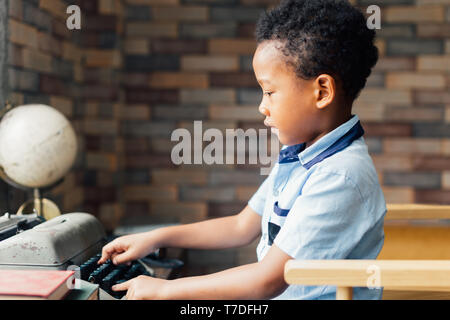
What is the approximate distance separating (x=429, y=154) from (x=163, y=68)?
145 cm

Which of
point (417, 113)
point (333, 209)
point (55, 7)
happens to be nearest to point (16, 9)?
point (55, 7)

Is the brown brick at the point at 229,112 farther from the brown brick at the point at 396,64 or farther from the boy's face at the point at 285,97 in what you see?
the boy's face at the point at 285,97

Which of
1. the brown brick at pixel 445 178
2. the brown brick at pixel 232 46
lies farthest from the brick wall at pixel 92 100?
the brown brick at pixel 445 178

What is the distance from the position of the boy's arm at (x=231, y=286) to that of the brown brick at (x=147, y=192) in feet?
5.75

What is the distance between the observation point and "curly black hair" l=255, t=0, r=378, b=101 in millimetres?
979

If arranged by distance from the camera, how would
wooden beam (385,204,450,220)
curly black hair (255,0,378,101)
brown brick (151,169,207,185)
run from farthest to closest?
1. brown brick (151,169,207,185)
2. wooden beam (385,204,450,220)
3. curly black hair (255,0,378,101)

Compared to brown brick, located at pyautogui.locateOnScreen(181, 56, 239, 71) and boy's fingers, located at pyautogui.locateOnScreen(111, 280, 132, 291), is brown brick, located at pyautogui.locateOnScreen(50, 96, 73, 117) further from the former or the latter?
boy's fingers, located at pyautogui.locateOnScreen(111, 280, 132, 291)

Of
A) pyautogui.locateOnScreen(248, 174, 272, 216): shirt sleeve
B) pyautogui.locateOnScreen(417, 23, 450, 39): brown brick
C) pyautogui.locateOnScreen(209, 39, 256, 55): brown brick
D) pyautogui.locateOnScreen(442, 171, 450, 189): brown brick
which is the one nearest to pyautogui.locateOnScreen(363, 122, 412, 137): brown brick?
pyautogui.locateOnScreen(442, 171, 450, 189): brown brick

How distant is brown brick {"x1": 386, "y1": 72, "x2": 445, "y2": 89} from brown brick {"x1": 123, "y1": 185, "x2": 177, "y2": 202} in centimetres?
126

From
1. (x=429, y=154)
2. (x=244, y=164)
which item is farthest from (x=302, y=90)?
(x=429, y=154)

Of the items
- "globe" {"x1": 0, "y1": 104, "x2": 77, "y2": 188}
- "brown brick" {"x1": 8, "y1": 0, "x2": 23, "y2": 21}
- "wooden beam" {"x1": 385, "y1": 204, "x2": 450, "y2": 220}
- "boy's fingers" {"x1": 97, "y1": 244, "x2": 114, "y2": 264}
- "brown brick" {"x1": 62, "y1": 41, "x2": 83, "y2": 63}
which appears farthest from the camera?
"brown brick" {"x1": 62, "y1": 41, "x2": 83, "y2": 63}

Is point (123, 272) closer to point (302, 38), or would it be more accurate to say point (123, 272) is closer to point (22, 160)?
point (22, 160)

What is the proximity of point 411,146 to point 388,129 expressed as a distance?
0.15 meters
